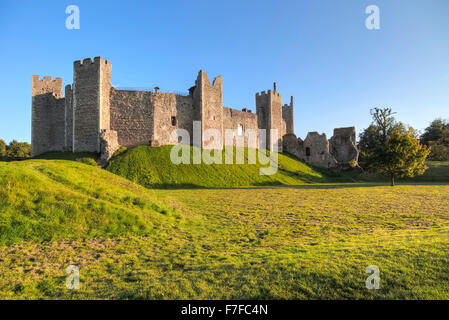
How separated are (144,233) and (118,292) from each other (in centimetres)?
425

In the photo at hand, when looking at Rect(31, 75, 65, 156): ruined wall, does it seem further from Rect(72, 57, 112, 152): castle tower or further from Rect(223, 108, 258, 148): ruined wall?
Rect(223, 108, 258, 148): ruined wall

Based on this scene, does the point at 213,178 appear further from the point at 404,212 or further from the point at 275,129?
the point at 275,129

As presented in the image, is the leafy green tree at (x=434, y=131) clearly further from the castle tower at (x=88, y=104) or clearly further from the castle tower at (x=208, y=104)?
the castle tower at (x=88, y=104)

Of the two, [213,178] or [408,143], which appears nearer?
[408,143]

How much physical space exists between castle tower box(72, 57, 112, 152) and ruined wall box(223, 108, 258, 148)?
66.5 feet

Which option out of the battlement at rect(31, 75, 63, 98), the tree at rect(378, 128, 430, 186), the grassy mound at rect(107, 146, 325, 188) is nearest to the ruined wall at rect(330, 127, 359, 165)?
the grassy mound at rect(107, 146, 325, 188)

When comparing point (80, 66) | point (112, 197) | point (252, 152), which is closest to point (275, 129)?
point (252, 152)

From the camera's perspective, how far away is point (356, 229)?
823 cm

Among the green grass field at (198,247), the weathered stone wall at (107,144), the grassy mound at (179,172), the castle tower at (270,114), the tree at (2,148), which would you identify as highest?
the castle tower at (270,114)

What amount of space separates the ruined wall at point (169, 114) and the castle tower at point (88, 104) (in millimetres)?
7209

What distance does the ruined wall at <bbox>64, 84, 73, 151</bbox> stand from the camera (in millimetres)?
32469

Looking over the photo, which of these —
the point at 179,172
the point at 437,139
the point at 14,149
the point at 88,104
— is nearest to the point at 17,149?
the point at 14,149

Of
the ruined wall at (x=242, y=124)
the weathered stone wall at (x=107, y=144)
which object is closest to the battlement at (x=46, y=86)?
the weathered stone wall at (x=107, y=144)

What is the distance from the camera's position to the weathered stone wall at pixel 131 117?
111 feet
